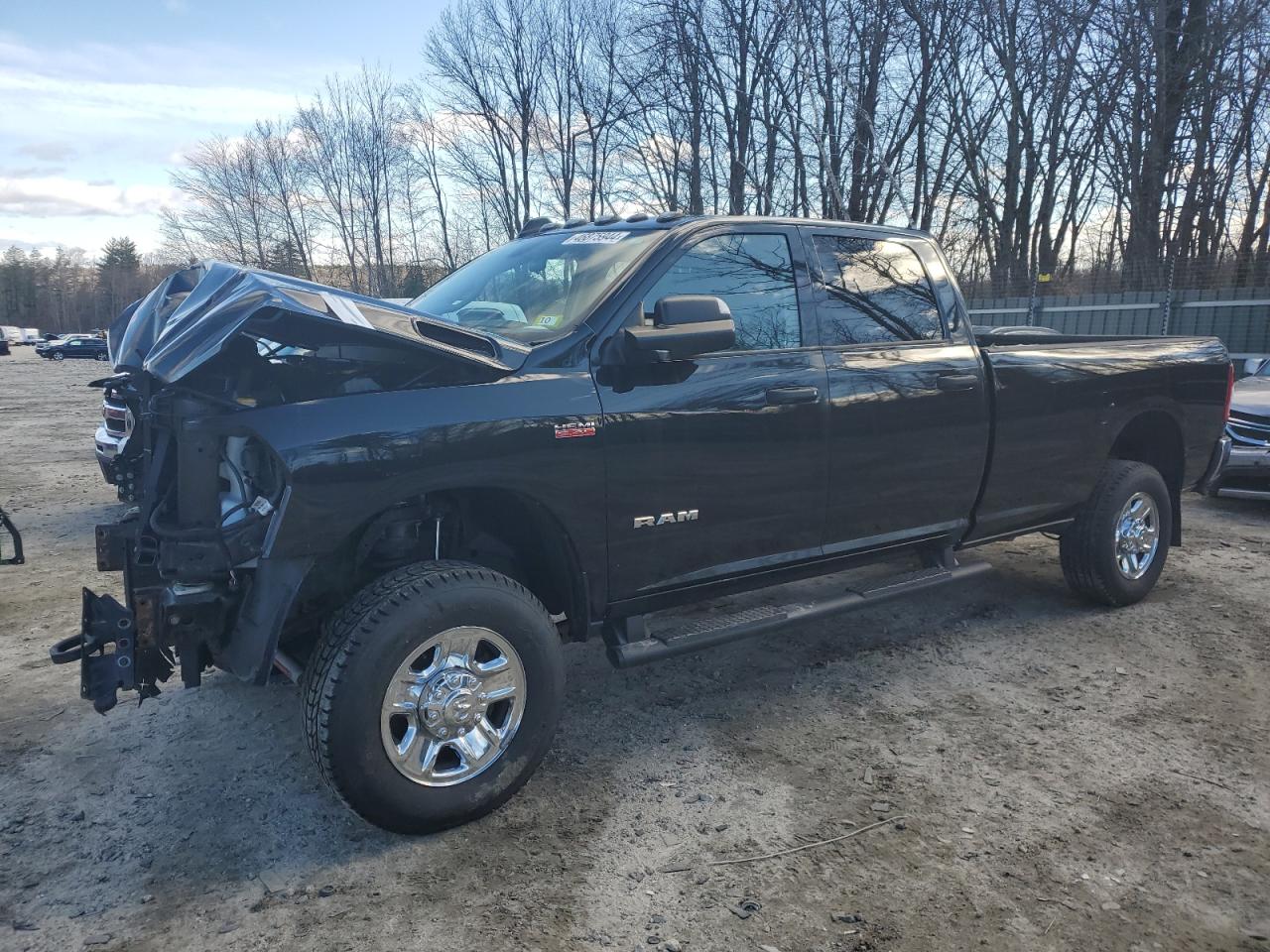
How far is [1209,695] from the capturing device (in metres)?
4.04

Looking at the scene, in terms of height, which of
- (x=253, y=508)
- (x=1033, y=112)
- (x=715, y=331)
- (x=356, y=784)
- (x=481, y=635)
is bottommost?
(x=356, y=784)

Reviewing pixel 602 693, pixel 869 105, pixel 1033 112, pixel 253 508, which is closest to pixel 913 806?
pixel 602 693

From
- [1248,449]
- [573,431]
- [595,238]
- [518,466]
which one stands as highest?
[595,238]

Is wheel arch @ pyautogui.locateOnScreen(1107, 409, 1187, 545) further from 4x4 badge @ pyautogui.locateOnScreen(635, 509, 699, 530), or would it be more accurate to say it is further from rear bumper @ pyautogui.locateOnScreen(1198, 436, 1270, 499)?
4x4 badge @ pyautogui.locateOnScreen(635, 509, 699, 530)

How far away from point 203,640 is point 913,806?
2509mm

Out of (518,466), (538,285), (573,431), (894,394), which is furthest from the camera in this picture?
(894,394)

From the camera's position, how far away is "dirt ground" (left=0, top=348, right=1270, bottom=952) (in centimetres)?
250

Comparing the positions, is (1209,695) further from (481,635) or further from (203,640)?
(203,640)

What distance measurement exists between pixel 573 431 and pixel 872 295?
1.92m

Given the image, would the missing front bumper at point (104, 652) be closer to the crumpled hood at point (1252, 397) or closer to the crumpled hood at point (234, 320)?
the crumpled hood at point (234, 320)

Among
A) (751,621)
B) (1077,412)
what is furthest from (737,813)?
(1077,412)

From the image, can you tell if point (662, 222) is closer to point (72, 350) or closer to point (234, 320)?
point (234, 320)

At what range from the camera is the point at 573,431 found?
3.11 metres

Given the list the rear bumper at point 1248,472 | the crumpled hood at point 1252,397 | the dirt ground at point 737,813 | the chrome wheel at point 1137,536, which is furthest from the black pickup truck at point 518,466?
the crumpled hood at point 1252,397
